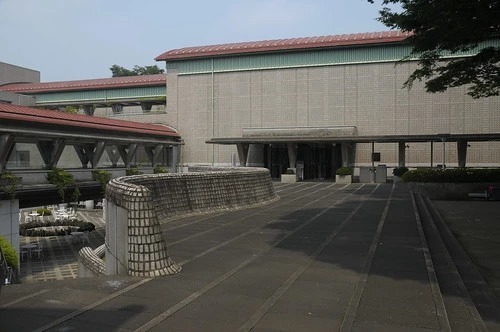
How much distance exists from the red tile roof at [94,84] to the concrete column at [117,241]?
1936 inches

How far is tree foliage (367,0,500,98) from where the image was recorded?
393 inches

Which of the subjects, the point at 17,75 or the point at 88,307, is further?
the point at 17,75

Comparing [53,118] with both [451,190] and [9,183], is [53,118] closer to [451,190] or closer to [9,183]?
[9,183]

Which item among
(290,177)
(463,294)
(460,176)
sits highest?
(460,176)

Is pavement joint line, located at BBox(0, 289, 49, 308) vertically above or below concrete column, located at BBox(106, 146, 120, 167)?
below

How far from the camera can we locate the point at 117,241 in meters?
7.28

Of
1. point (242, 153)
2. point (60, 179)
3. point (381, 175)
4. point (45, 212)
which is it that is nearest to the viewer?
point (60, 179)

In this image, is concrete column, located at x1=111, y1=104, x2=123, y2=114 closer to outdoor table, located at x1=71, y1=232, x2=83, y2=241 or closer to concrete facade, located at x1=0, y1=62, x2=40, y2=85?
concrete facade, located at x1=0, y1=62, x2=40, y2=85

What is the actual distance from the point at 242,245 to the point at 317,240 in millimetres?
1776

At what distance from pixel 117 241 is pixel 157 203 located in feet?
17.0

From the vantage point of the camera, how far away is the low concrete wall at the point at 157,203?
682 cm

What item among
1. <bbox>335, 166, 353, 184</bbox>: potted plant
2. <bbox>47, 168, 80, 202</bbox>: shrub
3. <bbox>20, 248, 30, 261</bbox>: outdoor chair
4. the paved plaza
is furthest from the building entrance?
the paved plaza

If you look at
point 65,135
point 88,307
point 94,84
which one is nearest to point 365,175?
point 65,135

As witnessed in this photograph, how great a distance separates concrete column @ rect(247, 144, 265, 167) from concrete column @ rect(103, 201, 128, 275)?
3740 centimetres
